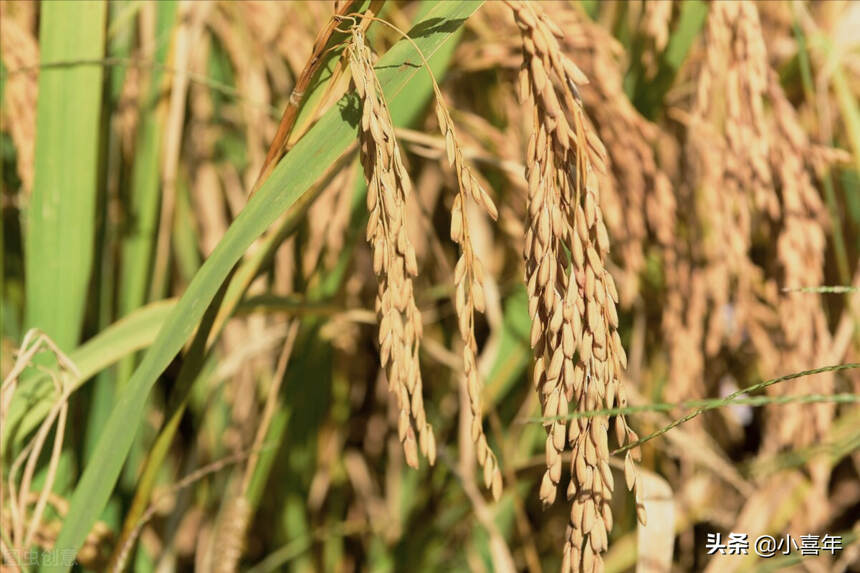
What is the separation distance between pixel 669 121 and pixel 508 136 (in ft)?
0.93

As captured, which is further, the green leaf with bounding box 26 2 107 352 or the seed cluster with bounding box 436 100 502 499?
the green leaf with bounding box 26 2 107 352

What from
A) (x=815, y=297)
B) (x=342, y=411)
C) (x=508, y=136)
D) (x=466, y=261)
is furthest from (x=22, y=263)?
(x=815, y=297)

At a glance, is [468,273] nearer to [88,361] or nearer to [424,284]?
[88,361]

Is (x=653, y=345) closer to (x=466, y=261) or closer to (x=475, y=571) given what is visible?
(x=475, y=571)

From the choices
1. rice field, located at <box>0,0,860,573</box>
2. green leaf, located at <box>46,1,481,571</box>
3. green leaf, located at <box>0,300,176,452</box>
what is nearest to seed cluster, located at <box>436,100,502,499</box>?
rice field, located at <box>0,0,860,573</box>

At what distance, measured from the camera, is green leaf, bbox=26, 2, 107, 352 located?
0.94m

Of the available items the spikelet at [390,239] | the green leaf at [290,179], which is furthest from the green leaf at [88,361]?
the spikelet at [390,239]

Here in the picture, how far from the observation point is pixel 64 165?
3.12 ft

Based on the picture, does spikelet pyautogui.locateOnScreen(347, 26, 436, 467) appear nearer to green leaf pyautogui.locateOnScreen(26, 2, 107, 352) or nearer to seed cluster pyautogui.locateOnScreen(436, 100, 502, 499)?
seed cluster pyautogui.locateOnScreen(436, 100, 502, 499)

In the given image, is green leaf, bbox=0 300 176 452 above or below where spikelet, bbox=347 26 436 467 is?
below

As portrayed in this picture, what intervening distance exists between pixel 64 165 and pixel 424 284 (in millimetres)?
740

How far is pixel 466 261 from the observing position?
605 mm

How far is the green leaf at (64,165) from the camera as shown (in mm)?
939

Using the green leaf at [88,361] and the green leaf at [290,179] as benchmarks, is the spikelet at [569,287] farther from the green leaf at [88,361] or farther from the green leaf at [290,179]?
the green leaf at [88,361]
